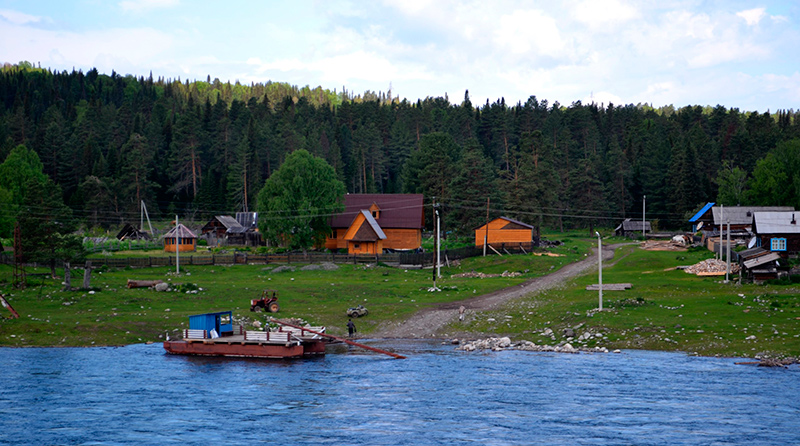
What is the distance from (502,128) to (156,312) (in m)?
134

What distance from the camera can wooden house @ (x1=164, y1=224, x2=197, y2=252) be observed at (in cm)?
9988

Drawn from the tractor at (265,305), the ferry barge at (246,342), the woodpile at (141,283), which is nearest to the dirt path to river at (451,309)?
the ferry barge at (246,342)

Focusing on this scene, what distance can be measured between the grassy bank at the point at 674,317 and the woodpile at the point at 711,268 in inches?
75.8

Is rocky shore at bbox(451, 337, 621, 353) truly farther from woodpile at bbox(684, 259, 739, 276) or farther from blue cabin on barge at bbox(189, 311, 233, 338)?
woodpile at bbox(684, 259, 739, 276)

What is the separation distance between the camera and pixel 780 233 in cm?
6781

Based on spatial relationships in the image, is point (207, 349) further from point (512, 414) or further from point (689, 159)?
point (689, 159)

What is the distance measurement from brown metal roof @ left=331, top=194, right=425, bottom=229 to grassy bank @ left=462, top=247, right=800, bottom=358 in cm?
3686

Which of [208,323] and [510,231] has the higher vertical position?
[510,231]

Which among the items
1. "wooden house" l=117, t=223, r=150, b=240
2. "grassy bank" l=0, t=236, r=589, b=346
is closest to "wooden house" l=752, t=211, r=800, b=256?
"grassy bank" l=0, t=236, r=589, b=346

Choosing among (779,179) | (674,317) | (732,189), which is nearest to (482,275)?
(674,317)

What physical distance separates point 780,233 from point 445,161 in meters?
53.7

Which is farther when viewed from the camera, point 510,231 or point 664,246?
point 664,246

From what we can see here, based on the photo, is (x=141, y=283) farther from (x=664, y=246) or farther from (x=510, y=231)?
(x=664, y=246)

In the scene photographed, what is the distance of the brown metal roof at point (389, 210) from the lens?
95750 mm
